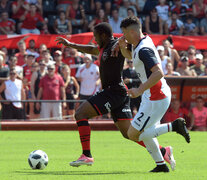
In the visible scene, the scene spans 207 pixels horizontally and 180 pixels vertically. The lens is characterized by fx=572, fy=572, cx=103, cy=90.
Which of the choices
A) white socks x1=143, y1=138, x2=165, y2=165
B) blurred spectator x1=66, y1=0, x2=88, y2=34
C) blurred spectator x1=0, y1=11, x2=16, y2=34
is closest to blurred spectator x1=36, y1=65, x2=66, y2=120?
blurred spectator x1=0, y1=11, x2=16, y2=34

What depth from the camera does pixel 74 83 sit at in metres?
17.0

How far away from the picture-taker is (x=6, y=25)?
21.1 meters

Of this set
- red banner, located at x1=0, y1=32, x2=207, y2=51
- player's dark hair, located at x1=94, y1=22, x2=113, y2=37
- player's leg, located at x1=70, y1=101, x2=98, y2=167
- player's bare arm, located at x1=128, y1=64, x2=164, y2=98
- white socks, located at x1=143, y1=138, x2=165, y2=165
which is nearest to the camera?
player's bare arm, located at x1=128, y1=64, x2=164, y2=98

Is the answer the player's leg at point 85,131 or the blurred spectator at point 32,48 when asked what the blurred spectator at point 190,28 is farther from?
the player's leg at point 85,131

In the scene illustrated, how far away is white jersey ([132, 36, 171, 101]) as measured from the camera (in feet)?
23.1

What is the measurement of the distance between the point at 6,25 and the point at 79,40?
11.4 feet

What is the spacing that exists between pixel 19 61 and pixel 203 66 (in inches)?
225

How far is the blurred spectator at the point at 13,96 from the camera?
1617 cm

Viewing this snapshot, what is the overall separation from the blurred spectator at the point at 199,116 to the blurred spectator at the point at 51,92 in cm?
365

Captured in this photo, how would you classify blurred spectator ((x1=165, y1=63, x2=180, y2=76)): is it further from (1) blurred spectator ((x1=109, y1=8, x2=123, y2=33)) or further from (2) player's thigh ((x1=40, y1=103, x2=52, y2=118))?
A: (1) blurred spectator ((x1=109, y1=8, x2=123, y2=33))

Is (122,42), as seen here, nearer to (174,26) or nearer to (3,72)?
(3,72)

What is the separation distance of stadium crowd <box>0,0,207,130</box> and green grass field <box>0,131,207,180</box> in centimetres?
93

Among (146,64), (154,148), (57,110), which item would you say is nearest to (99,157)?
(154,148)

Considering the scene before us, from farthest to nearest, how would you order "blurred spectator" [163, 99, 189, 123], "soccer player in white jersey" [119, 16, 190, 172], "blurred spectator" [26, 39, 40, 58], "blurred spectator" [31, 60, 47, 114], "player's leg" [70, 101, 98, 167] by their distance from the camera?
1. "blurred spectator" [26, 39, 40, 58]
2. "blurred spectator" [31, 60, 47, 114]
3. "blurred spectator" [163, 99, 189, 123]
4. "player's leg" [70, 101, 98, 167]
5. "soccer player in white jersey" [119, 16, 190, 172]
